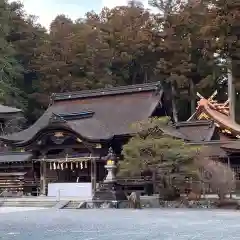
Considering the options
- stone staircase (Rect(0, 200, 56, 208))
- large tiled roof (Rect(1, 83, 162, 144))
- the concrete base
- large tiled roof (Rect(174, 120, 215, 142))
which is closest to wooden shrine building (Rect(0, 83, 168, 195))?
large tiled roof (Rect(1, 83, 162, 144))

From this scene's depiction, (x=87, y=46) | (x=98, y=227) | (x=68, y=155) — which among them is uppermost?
(x=87, y=46)

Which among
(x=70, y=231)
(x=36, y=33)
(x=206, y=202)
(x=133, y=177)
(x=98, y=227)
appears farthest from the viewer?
(x=36, y=33)

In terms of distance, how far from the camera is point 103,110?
31.2m

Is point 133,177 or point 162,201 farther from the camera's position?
point 133,177

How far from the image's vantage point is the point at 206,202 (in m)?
20.9

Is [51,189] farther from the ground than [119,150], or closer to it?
closer to it

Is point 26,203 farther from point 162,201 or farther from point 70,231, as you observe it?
point 70,231

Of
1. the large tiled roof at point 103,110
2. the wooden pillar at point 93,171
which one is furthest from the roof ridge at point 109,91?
the wooden pillar at point 93,171

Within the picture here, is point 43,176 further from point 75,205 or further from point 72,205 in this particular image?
point 75,205

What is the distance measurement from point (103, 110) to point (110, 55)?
1143 cm

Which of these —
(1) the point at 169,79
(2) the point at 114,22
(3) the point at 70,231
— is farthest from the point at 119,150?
(2) the point at 114,22

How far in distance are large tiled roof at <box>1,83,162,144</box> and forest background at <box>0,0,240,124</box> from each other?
6.83 metres

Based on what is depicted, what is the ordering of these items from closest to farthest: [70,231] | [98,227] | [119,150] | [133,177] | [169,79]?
[70,231], [98,227], [133,177], [119,150], [169,79]

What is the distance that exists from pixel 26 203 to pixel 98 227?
12.2 meters
